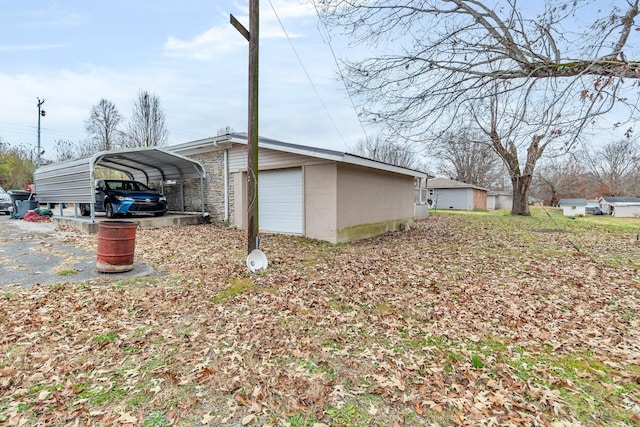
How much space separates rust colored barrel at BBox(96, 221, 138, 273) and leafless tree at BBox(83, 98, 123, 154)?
27.5 meters

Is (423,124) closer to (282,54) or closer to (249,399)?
(282,54)

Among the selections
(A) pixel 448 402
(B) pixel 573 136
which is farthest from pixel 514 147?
(A) pixel 448 402

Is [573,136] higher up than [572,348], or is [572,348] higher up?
[573,136]

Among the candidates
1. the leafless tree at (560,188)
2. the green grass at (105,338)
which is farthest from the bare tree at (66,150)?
the leafless tree at (560,188)

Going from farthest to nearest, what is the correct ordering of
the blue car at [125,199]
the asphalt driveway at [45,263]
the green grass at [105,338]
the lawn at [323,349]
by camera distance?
1. the blue car at [125,199]
2. the asphalt driveway at [45,263]
3. the green grass at [105,338]
4. the lawn at [323,349]

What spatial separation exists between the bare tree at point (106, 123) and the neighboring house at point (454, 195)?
31220mm

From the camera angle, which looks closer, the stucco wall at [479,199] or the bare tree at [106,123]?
the bare tree at [106,123]

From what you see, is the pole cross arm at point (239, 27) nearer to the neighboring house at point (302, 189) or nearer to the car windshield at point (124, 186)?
the neighboring house at point (302, 189)

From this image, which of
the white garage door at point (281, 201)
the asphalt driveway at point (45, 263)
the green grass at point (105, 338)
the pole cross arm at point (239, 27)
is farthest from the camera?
the white garage door at point (281, 201)

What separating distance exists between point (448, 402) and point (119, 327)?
346cm

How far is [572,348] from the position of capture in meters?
3.23

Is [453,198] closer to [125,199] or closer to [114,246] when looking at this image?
[125,199]

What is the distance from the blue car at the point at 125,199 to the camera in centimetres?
1087

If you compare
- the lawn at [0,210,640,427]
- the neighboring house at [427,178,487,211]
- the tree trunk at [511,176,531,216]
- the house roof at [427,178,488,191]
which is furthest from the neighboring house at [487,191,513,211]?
the lawn at [0,210,640,427]
